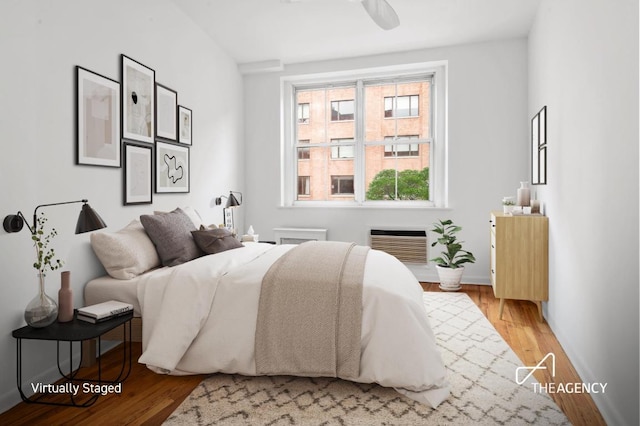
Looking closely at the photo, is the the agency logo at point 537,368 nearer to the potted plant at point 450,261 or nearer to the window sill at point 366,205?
the potted plant at point 450,261

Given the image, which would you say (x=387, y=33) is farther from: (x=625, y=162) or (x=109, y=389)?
(x=109, y=389)

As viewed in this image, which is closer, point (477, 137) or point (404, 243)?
point (477, 137)

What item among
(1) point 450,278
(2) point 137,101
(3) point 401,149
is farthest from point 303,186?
(2) point 137,101

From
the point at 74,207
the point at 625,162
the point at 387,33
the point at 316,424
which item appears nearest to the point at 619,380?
the point at 625,162

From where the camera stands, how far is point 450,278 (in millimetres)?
4242

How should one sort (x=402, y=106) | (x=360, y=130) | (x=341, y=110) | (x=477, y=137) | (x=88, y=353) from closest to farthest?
(x=88, y=353) < (x=477, y=137) < (x=402, y=106) < (x=360, y=130) < (x=341, y=110)

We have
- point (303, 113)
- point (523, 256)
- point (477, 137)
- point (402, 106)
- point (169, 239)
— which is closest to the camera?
point (169, 239)

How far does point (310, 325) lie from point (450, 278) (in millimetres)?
2576

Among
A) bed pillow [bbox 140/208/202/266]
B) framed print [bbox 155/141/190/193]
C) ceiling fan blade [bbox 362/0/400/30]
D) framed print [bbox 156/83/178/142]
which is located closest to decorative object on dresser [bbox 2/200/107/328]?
bed pillow [bbox 140/208/202/266]

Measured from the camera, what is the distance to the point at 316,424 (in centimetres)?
181

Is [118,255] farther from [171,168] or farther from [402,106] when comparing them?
[402,106]

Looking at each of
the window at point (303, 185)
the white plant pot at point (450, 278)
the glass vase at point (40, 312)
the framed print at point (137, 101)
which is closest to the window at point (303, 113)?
the window at point (303, 185)

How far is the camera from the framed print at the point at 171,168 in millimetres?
3367

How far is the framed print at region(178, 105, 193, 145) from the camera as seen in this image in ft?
12.1
